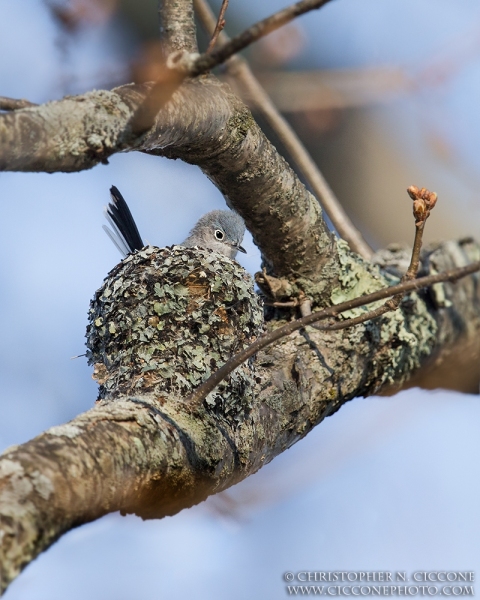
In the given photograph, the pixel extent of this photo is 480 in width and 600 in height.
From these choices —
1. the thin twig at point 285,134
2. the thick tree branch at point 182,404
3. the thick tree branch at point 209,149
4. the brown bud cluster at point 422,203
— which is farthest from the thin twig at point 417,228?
the thin twig at point 285,134

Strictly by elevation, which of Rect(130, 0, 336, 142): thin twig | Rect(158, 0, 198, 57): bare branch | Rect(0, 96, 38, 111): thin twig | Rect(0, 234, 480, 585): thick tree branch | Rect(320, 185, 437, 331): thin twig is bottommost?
Rect(0, 234, 480, 585): thick tree branch

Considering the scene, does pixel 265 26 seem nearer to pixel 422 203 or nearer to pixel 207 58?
pixel 207 58

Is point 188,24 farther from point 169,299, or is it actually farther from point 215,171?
point 169,299

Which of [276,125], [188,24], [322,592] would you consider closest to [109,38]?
[276,125]

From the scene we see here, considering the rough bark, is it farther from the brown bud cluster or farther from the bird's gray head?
the bird's gray head

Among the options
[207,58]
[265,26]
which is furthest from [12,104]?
[265,26]

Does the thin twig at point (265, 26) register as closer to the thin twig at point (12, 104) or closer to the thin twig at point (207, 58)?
the thin twig at point (207, 58)

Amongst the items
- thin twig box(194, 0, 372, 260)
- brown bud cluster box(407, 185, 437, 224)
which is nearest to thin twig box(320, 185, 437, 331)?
brown bud cluster box(407, 185, 437, 224)

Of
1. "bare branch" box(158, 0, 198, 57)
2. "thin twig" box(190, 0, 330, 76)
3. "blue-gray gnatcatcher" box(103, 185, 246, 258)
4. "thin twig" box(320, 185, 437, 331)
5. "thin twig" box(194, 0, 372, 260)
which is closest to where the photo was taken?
"thin twig" box(190, 0, 330, 76)
